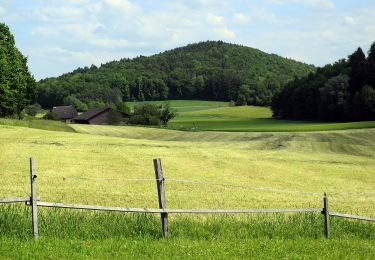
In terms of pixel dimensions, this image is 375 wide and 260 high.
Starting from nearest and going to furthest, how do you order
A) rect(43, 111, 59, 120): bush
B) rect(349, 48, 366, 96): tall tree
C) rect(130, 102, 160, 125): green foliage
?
rect(349, 48, 366, 96): tall tree < rect(130, 102, 160, 125): green foliage < rect(43, 111, 59, 120): bush

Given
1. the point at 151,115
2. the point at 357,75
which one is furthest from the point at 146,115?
the point at 357,75

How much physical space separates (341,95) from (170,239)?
86.5 metres

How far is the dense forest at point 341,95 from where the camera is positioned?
294 ft

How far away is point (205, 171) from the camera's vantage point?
34438mm

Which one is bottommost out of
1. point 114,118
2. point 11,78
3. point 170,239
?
point 170,239

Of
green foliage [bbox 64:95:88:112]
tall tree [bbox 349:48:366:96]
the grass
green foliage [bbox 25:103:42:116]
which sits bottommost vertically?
the grass

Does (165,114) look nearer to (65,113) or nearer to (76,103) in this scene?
(65,113)

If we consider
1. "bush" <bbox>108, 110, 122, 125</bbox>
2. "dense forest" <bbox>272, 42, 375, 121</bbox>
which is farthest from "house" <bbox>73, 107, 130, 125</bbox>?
"dense forest" <bbox>272, 42, 375, 121</bbox>

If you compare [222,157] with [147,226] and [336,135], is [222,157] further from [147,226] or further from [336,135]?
[147,226]

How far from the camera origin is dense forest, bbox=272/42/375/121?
294 feet

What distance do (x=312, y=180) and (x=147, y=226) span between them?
21.5 meters

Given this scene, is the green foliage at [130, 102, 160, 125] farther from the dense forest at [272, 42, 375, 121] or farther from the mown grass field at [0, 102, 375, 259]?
the mown grass field at [0, 102, 375, 259]

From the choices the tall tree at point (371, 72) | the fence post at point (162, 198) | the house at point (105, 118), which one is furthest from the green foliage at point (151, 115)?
the fence post at point (162, 198)

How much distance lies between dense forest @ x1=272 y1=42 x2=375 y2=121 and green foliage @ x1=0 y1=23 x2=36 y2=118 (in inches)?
2049
